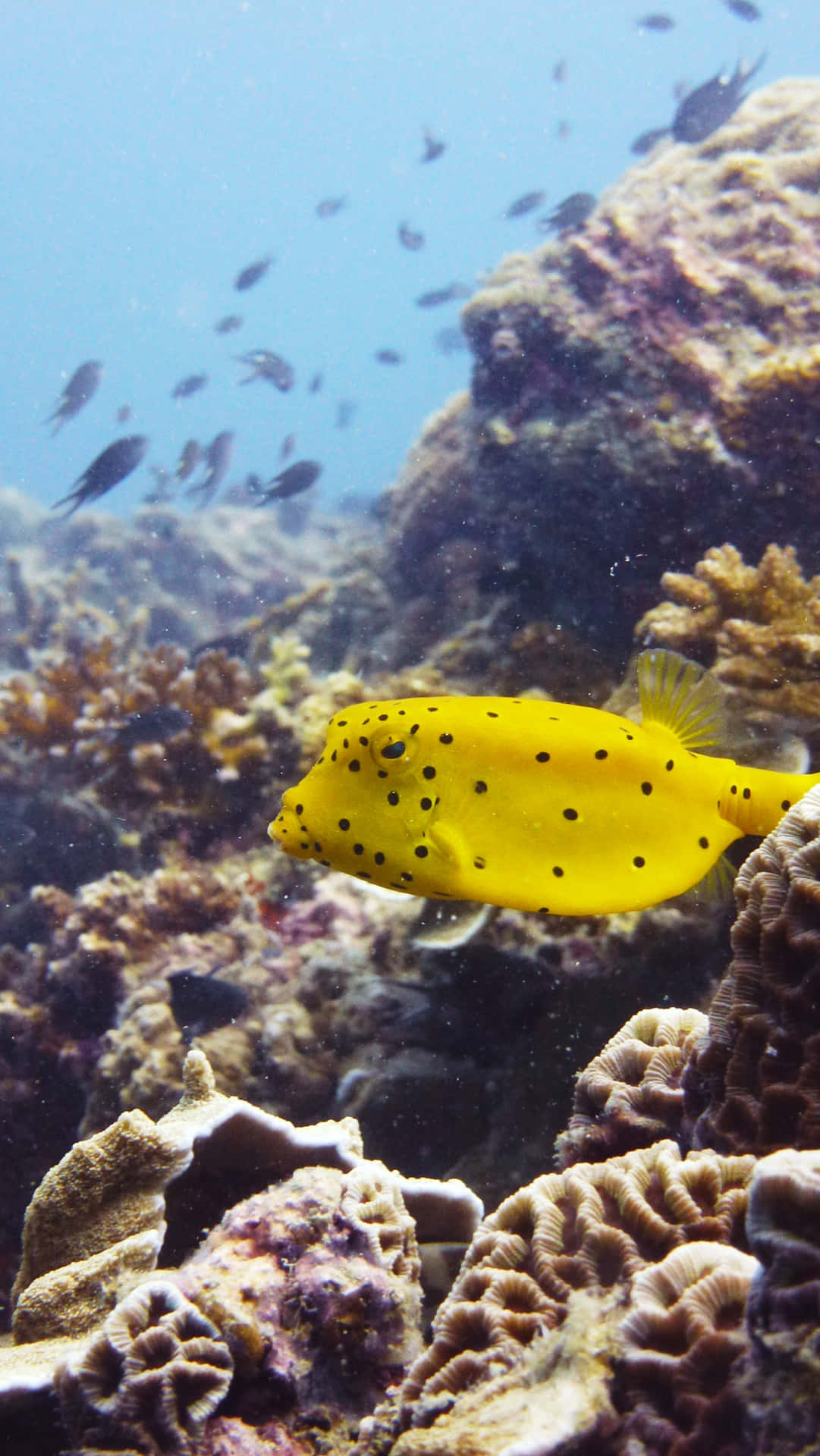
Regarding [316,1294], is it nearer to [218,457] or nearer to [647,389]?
[647,389]

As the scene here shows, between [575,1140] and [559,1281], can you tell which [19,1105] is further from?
[559,1281]

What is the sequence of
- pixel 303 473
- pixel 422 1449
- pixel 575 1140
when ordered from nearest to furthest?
1. pixel 422 1449
2. pixel 575 1140
3. pixel 303 473

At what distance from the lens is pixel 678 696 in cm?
270

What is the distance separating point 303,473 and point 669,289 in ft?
19.0

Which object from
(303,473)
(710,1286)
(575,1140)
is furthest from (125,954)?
(303,473)

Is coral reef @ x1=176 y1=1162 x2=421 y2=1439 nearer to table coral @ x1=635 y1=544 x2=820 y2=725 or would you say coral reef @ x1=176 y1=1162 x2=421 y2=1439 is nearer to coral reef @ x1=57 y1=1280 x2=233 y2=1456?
coral reef @ x1=57 y1=1280 x2=233 y2=1456

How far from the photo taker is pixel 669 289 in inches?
269

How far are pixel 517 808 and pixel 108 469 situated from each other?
830 cm

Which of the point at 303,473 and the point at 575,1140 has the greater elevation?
the point at 303,473

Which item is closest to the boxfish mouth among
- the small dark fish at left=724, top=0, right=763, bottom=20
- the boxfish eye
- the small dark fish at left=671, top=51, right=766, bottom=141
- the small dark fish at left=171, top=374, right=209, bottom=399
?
the boxfish eye

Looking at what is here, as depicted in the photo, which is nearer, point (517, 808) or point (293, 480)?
point (517, 808)

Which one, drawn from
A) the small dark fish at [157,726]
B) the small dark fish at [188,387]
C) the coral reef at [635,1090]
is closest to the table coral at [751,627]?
the coral reef at [635,1090]

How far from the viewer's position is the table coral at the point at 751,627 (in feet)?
13.3

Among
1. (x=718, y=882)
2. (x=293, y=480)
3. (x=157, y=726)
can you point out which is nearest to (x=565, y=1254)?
(x=718, y=882)
